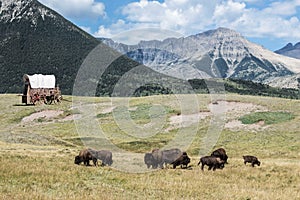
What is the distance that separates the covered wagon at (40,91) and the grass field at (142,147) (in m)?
3.24

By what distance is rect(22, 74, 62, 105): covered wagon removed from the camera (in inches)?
3322

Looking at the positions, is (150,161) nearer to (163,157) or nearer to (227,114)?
(163,157)

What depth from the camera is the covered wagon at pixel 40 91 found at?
84375 mm

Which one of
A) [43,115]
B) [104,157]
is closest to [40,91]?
[43,115]

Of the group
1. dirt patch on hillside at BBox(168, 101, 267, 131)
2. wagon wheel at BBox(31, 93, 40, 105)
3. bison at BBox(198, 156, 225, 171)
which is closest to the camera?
→ bison at BBox(198, 156, 225, 171)

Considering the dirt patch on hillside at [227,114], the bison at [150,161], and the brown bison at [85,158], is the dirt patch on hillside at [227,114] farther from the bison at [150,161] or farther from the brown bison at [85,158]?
the brown bison at [85,158]

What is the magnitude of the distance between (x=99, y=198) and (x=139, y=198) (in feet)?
6.98

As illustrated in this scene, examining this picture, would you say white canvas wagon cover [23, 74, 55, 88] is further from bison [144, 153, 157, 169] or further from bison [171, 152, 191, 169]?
bison [171, 152, 191, 169]

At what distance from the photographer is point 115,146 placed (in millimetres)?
48656

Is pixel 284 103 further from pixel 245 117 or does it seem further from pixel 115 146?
pixel 115 146

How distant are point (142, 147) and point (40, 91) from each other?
44.9 meters

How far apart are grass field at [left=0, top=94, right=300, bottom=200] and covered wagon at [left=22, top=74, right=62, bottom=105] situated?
3235mm

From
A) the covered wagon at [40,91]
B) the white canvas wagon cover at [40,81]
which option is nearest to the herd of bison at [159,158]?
the covered wagon at [40,91]

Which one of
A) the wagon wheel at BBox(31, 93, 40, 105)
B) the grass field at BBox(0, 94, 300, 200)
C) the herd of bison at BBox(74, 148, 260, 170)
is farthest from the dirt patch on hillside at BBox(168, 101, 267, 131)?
the wagon wheel at BBox(31, 93, 40, 105)
